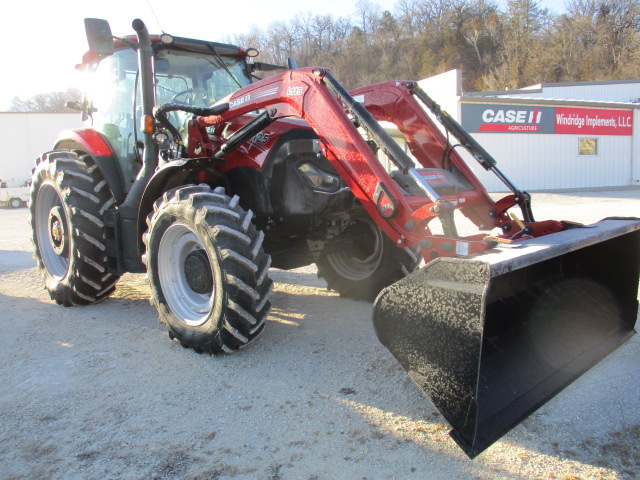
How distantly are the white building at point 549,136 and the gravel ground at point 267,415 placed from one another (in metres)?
15.8

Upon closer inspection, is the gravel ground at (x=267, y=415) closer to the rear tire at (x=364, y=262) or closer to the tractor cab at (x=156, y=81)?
the rear tire at (x=364, y=262)

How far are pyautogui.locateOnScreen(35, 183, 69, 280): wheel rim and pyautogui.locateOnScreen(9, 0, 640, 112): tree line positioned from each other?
1240 inches

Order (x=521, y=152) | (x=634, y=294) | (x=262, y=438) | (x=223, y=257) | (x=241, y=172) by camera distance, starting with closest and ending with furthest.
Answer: (x=262, y=438) < (x=223, y=257) < (x=634, y=294) < (x=241, y=172) < (x=521, y=152)

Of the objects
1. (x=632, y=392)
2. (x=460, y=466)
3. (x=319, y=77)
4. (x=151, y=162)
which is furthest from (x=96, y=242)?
(x=632, y=392)

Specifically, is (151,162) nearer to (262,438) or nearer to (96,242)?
(96,242)

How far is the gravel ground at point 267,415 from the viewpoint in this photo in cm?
229

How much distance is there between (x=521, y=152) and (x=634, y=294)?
59.5 ft

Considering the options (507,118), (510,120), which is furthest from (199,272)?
(510,120)

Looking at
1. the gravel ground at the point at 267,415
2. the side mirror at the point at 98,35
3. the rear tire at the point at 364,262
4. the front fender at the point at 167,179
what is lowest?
the gravel ground at the point at 267,415

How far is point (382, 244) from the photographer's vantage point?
15.1 feet

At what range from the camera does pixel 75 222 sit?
452cm

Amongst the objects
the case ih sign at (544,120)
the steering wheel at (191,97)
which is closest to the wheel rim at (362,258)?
the steering wheel at (191,97)

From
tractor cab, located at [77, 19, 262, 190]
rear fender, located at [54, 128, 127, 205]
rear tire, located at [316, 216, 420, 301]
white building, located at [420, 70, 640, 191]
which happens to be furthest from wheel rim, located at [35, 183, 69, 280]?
white building, located at [420, 70, 640, 191]

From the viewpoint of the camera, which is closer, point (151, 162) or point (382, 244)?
point (151, 162)
